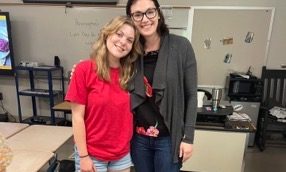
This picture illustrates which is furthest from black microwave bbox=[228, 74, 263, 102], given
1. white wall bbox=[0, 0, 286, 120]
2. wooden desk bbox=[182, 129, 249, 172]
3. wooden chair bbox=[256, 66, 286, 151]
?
wooden desk bbox=[182, 129, 249, 172]

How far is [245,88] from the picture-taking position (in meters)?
3.24

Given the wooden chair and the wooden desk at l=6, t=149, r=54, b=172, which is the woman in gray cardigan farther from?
the wooden chair

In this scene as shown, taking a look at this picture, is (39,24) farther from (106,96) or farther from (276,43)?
(276,43)

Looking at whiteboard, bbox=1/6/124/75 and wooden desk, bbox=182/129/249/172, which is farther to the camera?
whiteboard, bbox=1/6/124/75

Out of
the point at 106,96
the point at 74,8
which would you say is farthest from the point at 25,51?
the point at 106,96

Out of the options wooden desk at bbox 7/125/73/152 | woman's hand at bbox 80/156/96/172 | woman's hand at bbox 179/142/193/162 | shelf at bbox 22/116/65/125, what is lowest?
shelf at bbox 22/116/65/125

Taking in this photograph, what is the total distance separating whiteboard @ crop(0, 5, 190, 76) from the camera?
3600 mm

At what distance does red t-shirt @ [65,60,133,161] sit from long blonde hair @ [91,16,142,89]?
0.09ft

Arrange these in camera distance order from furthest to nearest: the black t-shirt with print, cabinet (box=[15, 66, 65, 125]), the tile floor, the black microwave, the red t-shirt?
cabinet (box=[15, 66, 65, 125])
the black microwave
the tile floor
the black t-shirt with print
the red t-shirt

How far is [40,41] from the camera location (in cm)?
378

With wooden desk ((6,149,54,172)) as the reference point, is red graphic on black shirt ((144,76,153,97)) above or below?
above

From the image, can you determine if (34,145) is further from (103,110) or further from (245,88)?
(245,88)

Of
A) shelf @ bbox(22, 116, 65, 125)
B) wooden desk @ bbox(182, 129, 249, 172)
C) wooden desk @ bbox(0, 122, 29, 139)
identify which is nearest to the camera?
wooden desk @ bbox(0, 122, 29, 139)

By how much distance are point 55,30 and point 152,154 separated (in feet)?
9.78
